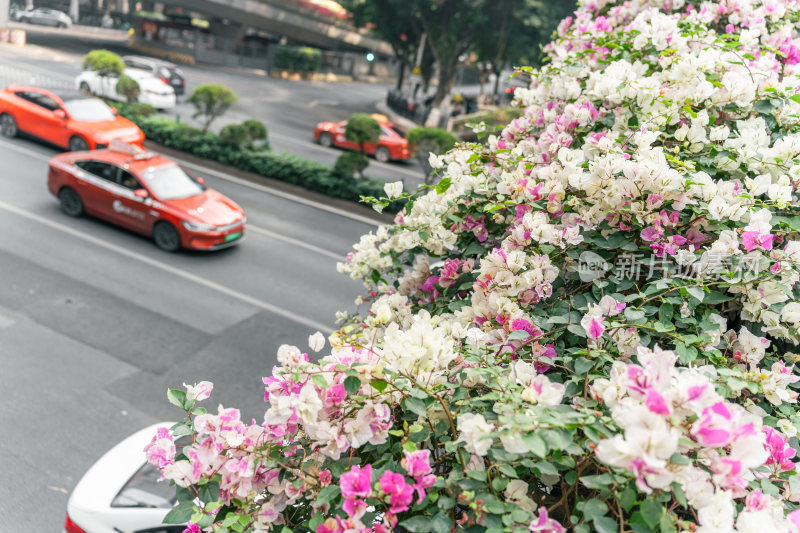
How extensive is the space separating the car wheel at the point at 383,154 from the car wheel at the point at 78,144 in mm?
10002

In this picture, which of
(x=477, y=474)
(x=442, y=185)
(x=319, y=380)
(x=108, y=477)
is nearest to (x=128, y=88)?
(x=108, y=477)

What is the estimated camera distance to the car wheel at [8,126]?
54.4ft

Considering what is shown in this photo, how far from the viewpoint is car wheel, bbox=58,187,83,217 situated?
12.4m

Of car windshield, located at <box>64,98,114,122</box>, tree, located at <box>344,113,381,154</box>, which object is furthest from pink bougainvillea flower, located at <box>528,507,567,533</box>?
car windshield, located at <box>64,98,114,122</box>

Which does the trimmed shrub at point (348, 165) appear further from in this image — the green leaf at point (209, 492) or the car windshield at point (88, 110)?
the green leaf at point (209, 492)

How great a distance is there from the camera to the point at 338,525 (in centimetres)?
204

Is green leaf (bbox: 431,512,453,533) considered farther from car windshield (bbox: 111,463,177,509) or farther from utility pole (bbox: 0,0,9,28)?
utility pole (bbox: 0,0,9,28)

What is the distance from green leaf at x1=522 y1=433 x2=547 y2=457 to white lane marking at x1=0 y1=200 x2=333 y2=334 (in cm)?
782

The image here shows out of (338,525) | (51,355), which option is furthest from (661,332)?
(51,355)

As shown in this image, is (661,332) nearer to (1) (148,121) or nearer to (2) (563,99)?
(2) (563,99)

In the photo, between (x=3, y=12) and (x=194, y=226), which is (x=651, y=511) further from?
(x=3, y=12)

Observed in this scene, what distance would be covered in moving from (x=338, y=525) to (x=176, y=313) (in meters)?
8.22

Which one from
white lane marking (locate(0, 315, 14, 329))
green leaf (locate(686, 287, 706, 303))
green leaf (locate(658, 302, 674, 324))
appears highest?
green leaf (locate(686, 287, 706, 303))

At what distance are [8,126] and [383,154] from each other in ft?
38.2
